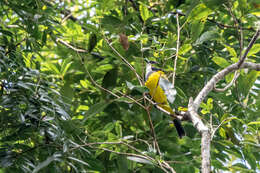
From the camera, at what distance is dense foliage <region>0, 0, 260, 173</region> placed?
4.82 ft

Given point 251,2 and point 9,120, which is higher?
point 251,2

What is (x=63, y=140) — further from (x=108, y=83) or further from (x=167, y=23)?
(x=167, y=23)

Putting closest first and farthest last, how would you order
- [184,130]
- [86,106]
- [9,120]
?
[9,120], [184,130], [86,106]

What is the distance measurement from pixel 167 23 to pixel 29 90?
4.77 ft

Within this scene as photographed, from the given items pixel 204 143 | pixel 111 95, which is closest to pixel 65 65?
pixel 111 95

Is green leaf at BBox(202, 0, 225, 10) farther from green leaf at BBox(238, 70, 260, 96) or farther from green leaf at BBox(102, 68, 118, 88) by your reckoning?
green leaf at BBox(102, 68, 118, 88)

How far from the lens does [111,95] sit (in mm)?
2170

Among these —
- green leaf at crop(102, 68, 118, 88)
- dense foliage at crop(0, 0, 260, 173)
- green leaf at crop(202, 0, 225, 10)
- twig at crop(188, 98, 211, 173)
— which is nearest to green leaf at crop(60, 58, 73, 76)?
dense foliage at crop(0, 0, 260, 173)

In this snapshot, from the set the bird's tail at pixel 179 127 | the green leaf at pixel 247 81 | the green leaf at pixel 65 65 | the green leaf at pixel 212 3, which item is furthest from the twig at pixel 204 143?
the green leaf at pixel 65 65

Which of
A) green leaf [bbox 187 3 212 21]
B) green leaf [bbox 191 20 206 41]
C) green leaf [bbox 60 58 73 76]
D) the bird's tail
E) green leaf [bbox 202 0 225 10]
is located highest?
green leaf [bbox 202 0 225 10]

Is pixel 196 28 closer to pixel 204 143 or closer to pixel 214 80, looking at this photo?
pixel 214 80

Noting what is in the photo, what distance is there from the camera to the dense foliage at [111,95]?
4.82 ft

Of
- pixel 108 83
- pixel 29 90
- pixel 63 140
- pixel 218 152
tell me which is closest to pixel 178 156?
pixel 218 152

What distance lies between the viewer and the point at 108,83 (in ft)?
6.28
